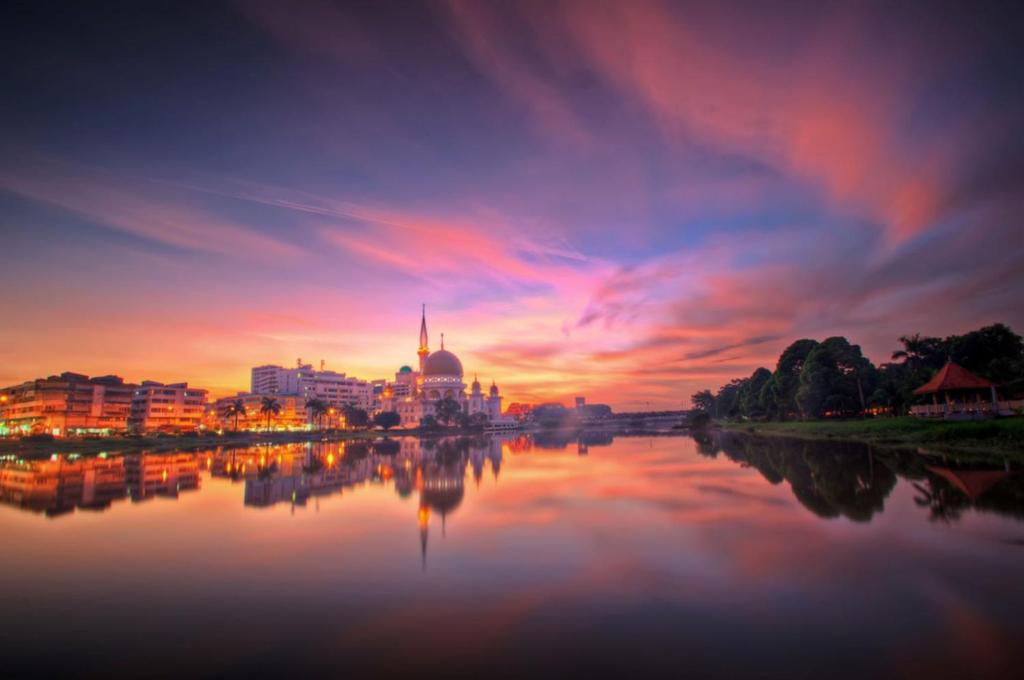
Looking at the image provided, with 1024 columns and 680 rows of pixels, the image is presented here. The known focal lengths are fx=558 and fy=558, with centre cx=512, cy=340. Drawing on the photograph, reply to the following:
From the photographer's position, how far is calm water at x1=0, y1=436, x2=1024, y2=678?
383 inches

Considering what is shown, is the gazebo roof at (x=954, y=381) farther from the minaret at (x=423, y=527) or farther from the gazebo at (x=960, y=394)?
the minaret at (x=423, y=527)

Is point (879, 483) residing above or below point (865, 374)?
below

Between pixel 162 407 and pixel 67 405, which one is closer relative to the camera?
pixel 67 405

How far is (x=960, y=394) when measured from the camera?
54.6 m

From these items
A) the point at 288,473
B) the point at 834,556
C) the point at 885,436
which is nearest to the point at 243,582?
the point at 834,556

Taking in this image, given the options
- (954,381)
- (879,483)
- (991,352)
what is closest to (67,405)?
(879,483)

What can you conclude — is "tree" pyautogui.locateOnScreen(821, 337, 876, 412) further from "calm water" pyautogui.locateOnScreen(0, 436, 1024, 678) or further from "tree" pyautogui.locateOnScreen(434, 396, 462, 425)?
"tree" pyautogui.locateOnScreen(434, 396, 462, 425)

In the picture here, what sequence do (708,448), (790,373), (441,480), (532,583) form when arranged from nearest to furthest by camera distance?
(532,583)
(441,480)
(708,448)
(790,373)

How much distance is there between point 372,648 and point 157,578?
8.55 metres

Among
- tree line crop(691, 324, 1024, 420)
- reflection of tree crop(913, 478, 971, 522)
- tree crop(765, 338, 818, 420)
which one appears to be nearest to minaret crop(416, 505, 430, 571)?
reflection of tree crop(913, 478, 971, 522)

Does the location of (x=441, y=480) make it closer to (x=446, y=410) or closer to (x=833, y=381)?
(x=833, y=381)

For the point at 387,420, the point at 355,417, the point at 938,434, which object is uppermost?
the point at 355,417

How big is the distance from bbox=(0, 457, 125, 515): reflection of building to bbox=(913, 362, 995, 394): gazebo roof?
215ft

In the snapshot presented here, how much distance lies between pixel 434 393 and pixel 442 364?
1075cm
